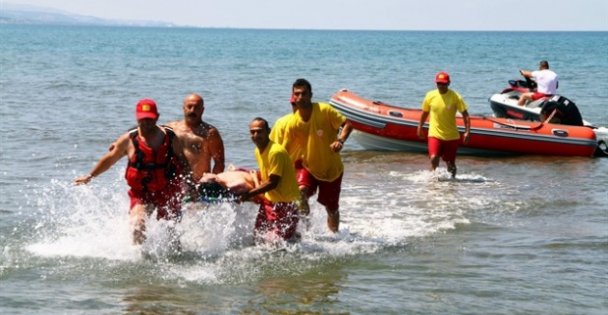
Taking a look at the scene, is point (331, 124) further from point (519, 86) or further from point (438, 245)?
point (519, 86)

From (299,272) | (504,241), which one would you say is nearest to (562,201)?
(504,241)

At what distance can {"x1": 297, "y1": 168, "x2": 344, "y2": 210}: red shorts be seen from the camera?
8961mm

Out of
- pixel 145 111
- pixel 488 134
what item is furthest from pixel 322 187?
pixel 488 134

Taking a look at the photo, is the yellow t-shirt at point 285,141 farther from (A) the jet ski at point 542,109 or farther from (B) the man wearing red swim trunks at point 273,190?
(A) the jet ski at point 542,109

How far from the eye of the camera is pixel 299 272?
328 inches

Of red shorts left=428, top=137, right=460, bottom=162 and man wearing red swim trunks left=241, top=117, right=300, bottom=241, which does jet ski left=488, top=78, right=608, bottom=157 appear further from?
man wearing red swim trunks left=241, top=117, right=300, bottom=241

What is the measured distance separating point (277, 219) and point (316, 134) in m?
0.87

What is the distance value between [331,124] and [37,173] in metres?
6.49

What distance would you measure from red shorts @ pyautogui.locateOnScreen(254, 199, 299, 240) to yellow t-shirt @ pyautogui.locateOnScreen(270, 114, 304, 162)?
2.04ft

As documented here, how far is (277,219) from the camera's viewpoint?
8.42m

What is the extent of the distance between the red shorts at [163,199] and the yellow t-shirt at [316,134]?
1182mm

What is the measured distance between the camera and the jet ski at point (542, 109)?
54.7 ft

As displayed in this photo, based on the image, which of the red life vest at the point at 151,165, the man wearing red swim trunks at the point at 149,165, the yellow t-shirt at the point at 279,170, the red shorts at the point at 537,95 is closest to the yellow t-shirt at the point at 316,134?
the yellow t-shirt at the point at 279,170

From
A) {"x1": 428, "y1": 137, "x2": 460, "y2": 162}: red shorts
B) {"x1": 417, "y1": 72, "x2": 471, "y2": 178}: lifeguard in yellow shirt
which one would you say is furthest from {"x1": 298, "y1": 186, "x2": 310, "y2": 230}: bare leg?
{"x1": 428, "y1": 137, "x2": 460, "y2": 162}: red shorts
